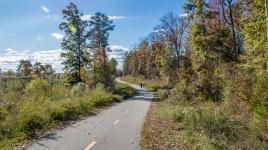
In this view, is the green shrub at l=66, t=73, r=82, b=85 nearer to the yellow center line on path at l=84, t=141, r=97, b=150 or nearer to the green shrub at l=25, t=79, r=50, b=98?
the green shrub at l=25, t=79, r=50, b=98

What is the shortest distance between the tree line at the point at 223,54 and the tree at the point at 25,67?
45487 millimetres

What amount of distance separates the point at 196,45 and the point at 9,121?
102ft

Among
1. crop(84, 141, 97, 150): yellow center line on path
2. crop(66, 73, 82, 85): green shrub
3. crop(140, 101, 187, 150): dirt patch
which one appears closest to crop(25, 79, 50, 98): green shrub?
crop(140, 101, 187, 150): dirt patch

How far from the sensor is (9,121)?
16.0m

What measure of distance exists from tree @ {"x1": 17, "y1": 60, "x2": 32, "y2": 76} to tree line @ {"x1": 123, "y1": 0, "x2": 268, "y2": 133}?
149ft

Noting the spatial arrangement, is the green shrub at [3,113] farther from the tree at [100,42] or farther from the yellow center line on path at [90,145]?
the tree at [100,42]

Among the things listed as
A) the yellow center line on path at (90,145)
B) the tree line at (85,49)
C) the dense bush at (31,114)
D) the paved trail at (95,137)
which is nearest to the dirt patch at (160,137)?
the paved trail at (95,137)

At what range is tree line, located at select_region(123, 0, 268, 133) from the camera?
19234 millimetres

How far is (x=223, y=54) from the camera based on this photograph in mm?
40906

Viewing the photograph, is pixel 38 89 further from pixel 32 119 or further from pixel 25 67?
pixel 25 67

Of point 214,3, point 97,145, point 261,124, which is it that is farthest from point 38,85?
point 214,3

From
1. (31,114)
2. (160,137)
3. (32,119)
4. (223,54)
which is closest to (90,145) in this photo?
(160,137)

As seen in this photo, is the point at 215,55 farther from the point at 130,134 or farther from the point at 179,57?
the point at 179,57

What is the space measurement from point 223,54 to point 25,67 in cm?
7727
